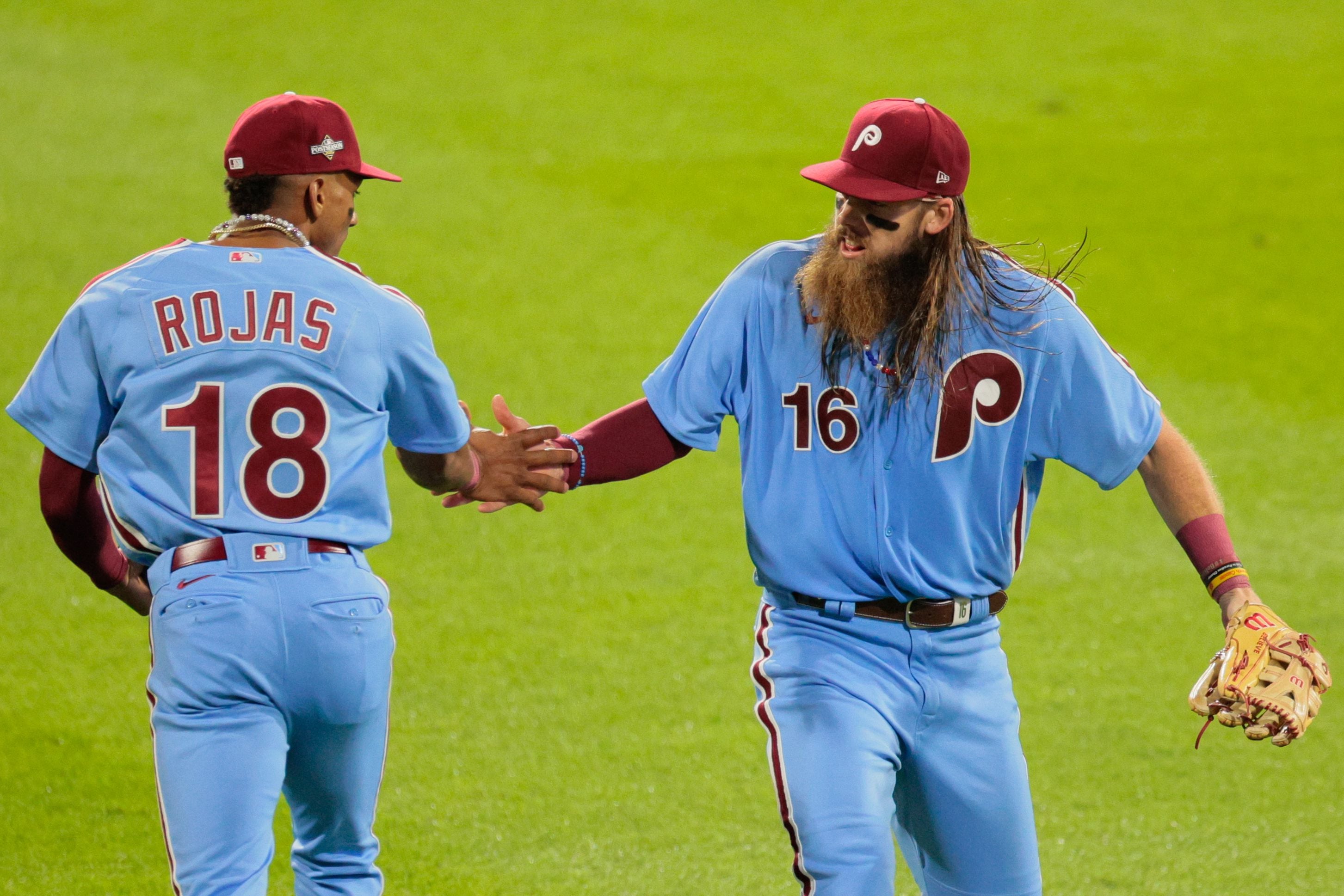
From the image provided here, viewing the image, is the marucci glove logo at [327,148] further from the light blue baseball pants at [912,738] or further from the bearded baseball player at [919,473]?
the light blue baseball pants at [912,738]

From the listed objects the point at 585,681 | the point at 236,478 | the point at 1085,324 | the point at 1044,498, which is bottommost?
the point at 585,681

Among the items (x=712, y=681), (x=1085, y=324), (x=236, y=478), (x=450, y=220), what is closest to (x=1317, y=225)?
(x=450, y=220)

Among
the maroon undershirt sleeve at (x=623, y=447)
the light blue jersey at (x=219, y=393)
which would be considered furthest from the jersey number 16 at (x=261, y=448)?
the maroon undershirt sleeve at (x=623, y=447)

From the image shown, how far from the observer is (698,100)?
13516 mm

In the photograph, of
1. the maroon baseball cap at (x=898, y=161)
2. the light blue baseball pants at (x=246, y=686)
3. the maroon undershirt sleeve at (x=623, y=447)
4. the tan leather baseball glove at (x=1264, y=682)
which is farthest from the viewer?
the maroon undershirt sleeve at (x=623, y=447)

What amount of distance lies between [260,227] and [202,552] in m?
0.67

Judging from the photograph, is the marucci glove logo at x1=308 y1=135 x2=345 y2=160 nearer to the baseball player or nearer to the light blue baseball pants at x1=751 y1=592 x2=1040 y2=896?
the baseball player

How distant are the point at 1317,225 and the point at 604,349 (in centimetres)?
560

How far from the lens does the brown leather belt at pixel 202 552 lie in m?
3.02

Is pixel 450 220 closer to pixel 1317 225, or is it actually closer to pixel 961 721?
pixel 1317 225

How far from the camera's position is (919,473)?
3406 millimetres

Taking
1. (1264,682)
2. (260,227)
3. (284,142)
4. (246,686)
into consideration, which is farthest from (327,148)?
(1264,682)

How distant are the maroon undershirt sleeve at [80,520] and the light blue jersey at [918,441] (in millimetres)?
1348

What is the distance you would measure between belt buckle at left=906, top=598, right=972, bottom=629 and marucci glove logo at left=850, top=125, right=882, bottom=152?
3.20 feet
